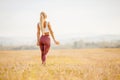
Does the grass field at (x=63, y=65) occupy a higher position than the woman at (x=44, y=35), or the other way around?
the woman at (x=44, y=35)

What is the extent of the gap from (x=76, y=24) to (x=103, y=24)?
1.95 ft

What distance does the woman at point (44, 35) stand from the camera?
163 inches

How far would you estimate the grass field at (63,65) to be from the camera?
3543 mm

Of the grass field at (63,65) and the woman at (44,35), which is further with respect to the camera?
the woman at (44,35)

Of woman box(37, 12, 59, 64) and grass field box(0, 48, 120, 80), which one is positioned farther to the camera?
woman box(37, 12, 59, 64)

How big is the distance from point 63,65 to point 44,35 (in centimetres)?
69

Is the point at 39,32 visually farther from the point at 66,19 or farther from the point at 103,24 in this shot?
the point at 103,24

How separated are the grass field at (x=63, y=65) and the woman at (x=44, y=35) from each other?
0.26 metres

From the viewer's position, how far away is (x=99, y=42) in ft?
16.3

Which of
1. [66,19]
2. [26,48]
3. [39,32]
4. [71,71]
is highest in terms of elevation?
[66,19]

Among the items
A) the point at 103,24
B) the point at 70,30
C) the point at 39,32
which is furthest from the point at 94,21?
the point at 39,32

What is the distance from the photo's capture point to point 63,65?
4.07 meters

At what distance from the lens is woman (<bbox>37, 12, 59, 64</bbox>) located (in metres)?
4.14

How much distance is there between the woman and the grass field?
26 cm
